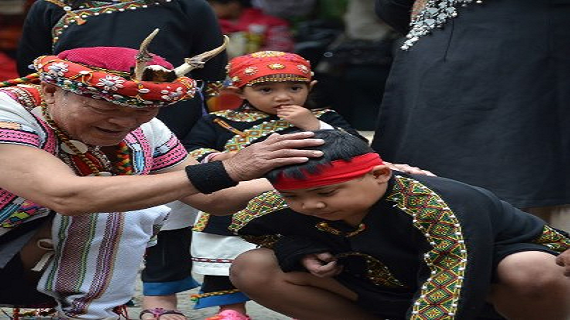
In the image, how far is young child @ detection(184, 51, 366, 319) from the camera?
4566 millimetres

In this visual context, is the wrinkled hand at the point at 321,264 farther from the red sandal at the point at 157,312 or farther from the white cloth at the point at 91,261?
the red sandal at the point at 157,312

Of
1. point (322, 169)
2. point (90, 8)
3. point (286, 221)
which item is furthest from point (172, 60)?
point (322, 169)

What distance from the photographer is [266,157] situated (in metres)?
3.30

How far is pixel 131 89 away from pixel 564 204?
1.64m

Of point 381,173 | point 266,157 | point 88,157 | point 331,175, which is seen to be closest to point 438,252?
point 381,173

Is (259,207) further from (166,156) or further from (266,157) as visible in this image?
(266,157)

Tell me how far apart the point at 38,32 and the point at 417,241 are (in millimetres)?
1978

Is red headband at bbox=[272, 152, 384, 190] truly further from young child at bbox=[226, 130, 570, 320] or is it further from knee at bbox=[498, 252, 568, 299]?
knee at bbox=[498, 252, 568, 299]

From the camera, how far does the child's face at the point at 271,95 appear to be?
4.79 metres

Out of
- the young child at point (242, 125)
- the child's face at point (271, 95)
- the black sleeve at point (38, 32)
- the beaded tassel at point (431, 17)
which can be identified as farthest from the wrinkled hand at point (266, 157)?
the black sleeve at point (38, 32)

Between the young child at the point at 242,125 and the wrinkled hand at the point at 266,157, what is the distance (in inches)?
42.4

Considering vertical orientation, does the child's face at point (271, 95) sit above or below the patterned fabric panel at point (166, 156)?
below

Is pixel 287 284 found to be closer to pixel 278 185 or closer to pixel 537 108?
pixel 278 185

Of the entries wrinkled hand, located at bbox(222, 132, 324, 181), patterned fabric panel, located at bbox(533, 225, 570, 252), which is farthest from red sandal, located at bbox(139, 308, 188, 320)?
patterned fabric panel, located at bbox(533, 225, 570, 252)
